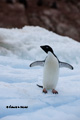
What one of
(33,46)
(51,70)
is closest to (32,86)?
(51,70)

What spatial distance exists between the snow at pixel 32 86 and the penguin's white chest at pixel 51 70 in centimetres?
13

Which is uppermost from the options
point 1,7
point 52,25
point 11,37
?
point 1,7

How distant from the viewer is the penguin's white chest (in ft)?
8.72

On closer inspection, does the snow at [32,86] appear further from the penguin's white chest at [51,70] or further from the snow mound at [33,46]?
the penguin's white chest at [51,70]

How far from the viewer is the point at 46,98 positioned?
8.46ft

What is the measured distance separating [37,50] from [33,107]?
268 cm

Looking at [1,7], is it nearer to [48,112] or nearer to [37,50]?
[37,50]

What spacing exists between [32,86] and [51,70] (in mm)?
376

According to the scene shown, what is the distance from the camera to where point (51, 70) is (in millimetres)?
2689

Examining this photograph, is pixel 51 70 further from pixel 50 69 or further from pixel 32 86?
pixel 32 86

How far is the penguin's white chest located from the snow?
0.42ft

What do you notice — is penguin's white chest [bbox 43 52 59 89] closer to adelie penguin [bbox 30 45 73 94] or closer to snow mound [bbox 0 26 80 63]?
adelie penguin [bbox 30 45 73 94]

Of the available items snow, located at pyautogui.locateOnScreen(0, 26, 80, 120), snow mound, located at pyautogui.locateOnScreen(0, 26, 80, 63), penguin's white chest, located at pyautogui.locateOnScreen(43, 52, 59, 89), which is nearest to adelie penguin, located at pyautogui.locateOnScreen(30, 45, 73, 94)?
penguin's white chest, located at pyautogui.locateOnScreen(43, 52, 59, 89)

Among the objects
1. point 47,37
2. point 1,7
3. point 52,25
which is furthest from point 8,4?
point 47,37
